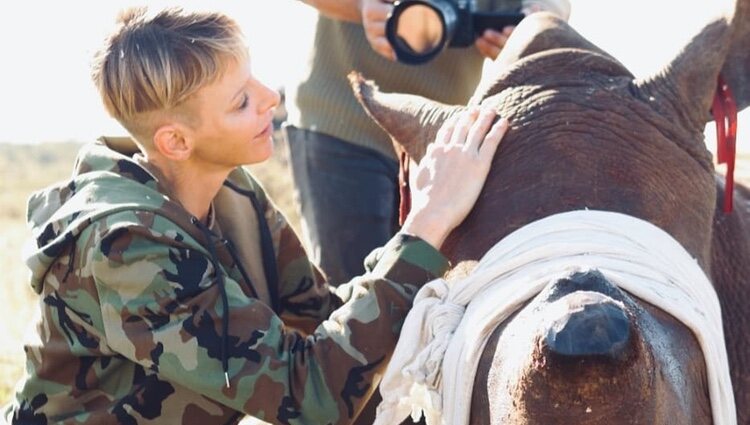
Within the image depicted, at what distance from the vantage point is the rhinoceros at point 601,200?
2455mm

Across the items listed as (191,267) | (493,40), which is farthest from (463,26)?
(191,267)

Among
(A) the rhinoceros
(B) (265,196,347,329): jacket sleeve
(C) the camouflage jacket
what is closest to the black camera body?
(A) the rhinoceros

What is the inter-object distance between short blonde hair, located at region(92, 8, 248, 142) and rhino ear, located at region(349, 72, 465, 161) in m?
0.40

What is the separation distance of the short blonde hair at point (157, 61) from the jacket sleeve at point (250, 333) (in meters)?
0.51

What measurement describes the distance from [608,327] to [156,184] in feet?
5.67

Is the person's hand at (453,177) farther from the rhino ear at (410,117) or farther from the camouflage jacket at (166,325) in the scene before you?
the rhino ear at (410,117)

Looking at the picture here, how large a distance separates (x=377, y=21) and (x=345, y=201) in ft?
2.70

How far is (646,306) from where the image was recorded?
112 inches

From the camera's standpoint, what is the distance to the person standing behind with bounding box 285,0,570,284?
523 centimetres

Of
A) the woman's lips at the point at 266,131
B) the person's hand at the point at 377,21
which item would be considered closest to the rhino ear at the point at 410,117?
the woman's lips at the point at 266,131

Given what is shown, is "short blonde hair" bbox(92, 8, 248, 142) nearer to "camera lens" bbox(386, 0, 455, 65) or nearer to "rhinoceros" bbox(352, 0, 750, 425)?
"rhinoceros" bbox(352, 0, 750, 425)

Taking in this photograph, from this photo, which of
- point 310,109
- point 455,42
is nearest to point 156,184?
point 455,42

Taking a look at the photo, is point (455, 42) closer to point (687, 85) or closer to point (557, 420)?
point (687, 85)

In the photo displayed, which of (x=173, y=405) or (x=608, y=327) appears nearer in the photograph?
(x=608, y=327)
